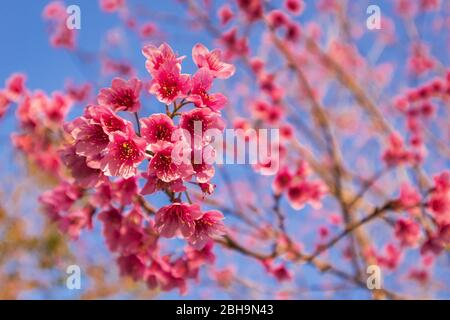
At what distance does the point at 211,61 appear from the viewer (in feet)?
5.12

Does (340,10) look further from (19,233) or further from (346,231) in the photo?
(19,233)

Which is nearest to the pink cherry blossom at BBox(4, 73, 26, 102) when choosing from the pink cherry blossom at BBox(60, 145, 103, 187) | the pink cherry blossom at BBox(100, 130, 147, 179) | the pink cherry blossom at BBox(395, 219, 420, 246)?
the pink cherry blossom at BBox(60, 145, 103, 187)

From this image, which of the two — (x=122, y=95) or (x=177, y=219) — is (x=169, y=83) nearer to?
(x=122, y=95)

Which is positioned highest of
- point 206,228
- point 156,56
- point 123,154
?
point 156,56

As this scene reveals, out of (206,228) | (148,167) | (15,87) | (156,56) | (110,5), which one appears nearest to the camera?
(148,167)

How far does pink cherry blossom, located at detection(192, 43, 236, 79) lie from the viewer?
1.53 m

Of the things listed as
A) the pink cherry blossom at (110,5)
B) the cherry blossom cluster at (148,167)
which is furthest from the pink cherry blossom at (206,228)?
the pink cherry blossom at (110,5)

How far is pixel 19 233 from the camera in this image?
6223 millimetres

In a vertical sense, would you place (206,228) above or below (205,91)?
below

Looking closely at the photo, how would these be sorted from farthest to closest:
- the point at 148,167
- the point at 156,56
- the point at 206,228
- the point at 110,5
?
the point at 110,5, the point at 206,228, the point at 156,56, the point at 148,167

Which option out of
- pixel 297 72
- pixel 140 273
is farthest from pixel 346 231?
pixel 297 72

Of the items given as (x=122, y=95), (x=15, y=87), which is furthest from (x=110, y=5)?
(x=122, y=95)

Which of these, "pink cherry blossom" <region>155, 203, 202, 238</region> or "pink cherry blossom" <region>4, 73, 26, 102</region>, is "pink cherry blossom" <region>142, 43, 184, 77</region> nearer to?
"pink cherry blossom" <region>155, 203, 202, 238</region>

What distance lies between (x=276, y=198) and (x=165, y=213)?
0.93 m
